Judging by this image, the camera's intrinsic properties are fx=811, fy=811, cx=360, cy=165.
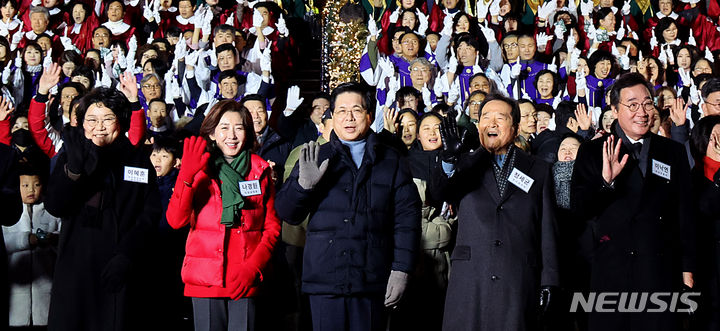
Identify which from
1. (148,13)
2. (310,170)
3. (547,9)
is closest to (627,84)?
(310,170)

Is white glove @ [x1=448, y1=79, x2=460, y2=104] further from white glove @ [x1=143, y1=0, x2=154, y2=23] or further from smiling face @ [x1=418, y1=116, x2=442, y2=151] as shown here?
white glove @ [x1=143, y1=0, x2=154, y2=23]

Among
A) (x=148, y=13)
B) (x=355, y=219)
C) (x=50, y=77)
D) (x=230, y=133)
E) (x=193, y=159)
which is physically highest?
(x=148, y=13)

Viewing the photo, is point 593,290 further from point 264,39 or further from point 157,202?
point 264,39

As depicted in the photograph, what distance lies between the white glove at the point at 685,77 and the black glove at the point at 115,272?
28.6 ft

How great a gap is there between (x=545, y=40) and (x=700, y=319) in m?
7.23

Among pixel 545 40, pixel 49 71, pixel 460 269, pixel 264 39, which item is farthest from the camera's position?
pixel 545 40

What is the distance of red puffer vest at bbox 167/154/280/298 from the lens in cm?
399

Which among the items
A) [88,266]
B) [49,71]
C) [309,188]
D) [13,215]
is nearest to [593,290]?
[309,188]

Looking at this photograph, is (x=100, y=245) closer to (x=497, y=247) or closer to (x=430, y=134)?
(x=497, y=247)

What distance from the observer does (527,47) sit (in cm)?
1045

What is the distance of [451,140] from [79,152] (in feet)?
5.90

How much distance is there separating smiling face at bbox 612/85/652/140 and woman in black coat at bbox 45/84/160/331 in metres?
2.53

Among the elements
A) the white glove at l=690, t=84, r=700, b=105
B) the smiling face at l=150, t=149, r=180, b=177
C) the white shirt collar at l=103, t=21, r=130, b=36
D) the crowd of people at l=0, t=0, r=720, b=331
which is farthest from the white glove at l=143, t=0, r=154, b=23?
the white glove at l=690, t=84, r=700, b=105

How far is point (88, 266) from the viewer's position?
13.2ft
